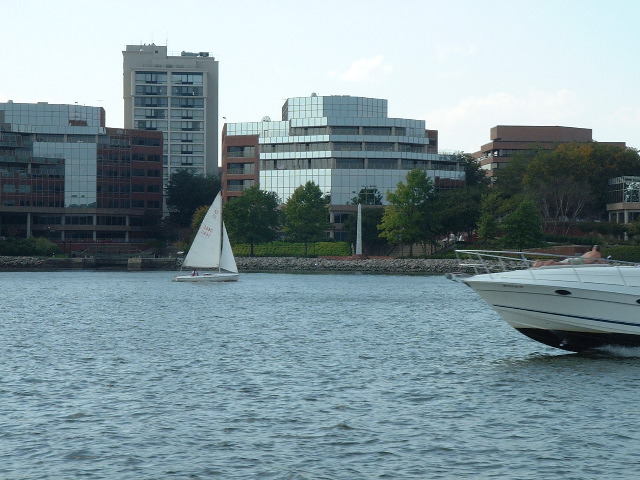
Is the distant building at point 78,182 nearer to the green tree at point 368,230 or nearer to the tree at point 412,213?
the green tree at point 368,230

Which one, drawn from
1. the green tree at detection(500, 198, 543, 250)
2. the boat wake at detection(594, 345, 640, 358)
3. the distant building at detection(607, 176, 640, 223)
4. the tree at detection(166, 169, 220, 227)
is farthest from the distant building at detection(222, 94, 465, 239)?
the boat wake at detection(594, 345, 640, 358)

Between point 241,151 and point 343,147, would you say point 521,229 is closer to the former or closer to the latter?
point 343,147

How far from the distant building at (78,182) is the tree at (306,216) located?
159 ft

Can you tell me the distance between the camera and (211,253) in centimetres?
9869

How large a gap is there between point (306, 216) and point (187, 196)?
60.1m

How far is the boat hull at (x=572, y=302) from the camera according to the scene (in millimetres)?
28859

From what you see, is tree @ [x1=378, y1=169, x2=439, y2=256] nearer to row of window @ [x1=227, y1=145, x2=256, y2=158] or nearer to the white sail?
the white sail

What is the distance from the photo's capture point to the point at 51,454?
19.6 m

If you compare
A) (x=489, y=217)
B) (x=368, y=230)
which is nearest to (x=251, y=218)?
(x=368, y=230)

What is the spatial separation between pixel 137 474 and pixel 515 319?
1575 cm

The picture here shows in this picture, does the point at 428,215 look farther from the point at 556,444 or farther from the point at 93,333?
the point at 556,444

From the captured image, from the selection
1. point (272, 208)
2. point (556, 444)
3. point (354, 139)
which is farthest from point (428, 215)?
point (556, 444)

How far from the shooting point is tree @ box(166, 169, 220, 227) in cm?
19338

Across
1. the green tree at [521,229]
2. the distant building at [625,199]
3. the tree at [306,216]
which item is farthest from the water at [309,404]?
the distant building at [625,199]
